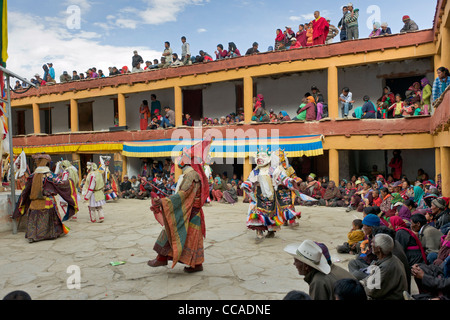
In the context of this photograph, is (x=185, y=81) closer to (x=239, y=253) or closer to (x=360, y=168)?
(x=360, y=168)

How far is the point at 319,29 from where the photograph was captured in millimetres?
14086

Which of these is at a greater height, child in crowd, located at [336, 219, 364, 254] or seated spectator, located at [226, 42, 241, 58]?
seated spectator, located at [226, 42, 241, 58]

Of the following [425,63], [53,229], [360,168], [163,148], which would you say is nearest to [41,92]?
[163,148]

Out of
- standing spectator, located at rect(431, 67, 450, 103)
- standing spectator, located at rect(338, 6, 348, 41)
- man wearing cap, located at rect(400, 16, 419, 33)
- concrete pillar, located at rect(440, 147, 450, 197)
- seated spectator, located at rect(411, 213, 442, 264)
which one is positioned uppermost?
standing spectator, located at rect(338, 6, 348, 41)

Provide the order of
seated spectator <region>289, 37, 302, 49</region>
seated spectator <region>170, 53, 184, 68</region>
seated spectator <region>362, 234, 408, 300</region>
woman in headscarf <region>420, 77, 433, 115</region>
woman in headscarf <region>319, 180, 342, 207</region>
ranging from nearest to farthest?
seated spectator <region>362, 234, 408, 300</region>
woman in headscarf <region>420, 77, 433, 115</region>
woman in headscarf <region>319, 180, 342, 207</region>
seated spectator <region>289, 37, 302, 49</region>
seated spectator <region>170, 53, 184, 68</region>

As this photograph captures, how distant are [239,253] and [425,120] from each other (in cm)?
875

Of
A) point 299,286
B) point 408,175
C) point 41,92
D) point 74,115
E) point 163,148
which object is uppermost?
point 41,92

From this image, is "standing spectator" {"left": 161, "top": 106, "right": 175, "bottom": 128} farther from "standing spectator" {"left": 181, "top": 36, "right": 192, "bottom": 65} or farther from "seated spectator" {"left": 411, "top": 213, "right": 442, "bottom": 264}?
"seated spectator" {"left": 411, "top": 213, "right": 442, "bottom": 264}

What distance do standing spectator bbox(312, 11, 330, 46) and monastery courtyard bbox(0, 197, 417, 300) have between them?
752 cm

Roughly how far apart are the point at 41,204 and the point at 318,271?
6777 millimetres

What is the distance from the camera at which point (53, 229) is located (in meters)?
8.02

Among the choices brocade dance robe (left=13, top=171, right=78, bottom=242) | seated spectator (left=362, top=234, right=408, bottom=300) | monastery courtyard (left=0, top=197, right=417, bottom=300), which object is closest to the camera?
seated spectator (left=362, top=234, right=408, bottom=300)

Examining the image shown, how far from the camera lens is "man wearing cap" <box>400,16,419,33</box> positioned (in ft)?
41.3

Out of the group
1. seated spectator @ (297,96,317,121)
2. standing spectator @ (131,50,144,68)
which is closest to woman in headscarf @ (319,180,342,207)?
seated spectator @ (297,96,317,121)
